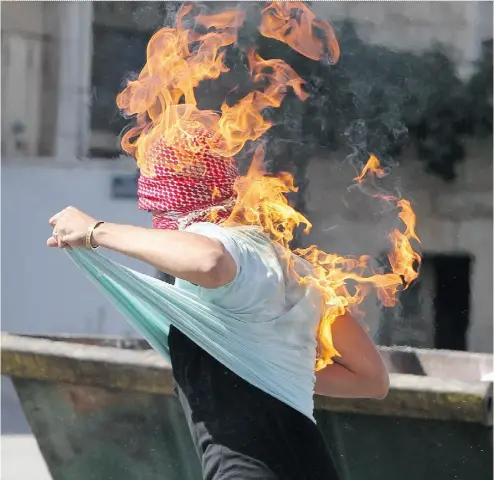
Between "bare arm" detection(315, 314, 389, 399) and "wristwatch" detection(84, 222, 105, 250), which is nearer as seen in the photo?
"wristwatch" detection(84, 222, 105, 250)

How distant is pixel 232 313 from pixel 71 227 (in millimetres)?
427

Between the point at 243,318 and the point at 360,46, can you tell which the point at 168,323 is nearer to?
the point at 243,318

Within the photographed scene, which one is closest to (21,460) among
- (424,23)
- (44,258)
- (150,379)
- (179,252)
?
(44,258)

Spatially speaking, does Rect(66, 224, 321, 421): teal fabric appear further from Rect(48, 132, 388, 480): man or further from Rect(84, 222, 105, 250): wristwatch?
Rect(84, 222, 105, 250): wristwatch

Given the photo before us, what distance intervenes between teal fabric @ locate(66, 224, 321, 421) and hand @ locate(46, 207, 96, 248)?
0.09 m

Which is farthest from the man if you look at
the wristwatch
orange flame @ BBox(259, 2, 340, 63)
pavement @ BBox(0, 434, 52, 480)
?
pavement @ BBox(0, 434, 52, 480)

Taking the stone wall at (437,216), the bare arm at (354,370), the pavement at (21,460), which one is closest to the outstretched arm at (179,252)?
the bare arm at (354,370)

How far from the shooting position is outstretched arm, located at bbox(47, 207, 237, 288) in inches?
76.9

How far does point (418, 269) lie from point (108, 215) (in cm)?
184

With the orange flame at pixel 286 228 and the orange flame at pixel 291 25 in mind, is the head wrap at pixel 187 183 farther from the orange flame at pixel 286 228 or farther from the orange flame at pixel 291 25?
the orange flame at pixel 291 25

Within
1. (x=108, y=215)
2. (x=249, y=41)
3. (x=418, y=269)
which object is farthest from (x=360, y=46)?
(x=108, y=215)

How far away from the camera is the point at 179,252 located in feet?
6.44

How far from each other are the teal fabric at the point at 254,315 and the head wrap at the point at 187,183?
97 mm

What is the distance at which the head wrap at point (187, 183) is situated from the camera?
→ 2205 mm
